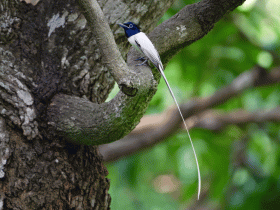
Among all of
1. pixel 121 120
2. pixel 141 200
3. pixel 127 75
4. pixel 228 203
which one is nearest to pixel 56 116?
pixel 121 120

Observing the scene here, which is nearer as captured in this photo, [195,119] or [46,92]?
[46,92]

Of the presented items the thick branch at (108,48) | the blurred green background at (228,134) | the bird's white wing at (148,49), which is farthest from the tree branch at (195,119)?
the thick branch at (108,48)

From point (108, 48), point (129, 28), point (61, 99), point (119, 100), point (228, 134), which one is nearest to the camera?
point (108, 48)

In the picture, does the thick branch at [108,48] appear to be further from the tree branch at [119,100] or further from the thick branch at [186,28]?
the thick branch at [186,28]

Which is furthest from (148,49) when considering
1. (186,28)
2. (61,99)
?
(61,99)

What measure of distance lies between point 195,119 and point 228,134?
907mm

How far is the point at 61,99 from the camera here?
1.91 meters

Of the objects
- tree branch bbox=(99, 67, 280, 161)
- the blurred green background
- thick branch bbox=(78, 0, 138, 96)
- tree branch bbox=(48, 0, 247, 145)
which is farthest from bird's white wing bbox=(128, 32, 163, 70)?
tree branch bbox=(99, 67, 280, 161)

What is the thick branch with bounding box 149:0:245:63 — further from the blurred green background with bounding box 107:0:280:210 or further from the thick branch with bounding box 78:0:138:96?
the blurred green background with bounding box 107:0:280:210

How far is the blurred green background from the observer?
156 inches

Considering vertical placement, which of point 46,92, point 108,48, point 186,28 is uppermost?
point 108,48

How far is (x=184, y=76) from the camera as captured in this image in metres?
4.36

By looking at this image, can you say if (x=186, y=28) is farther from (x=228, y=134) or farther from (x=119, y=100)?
(x=228, y=134)

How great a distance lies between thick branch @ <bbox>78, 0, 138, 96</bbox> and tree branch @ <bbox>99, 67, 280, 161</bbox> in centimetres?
233
